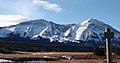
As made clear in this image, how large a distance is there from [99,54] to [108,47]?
111 metres

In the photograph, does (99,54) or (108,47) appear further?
(99,54)

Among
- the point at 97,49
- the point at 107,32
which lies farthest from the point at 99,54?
the point at 107,32

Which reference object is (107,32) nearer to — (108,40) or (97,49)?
(108,40)

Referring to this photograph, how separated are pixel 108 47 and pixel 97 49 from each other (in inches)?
4445

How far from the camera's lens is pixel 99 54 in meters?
125

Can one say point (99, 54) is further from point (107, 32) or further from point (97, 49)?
point (107, 32)

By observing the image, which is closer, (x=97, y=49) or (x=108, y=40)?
(x=108, y=40)

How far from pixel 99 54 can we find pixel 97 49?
9.86 ft

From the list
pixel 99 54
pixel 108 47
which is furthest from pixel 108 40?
pixel 99 54

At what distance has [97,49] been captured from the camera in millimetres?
127375

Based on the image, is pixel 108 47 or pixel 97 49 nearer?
pixel 108 47

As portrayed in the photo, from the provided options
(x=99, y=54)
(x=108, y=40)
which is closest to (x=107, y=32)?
(x=108, y=40)

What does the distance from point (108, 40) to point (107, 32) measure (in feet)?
1.32

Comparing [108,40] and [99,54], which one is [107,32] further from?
[99,54]
